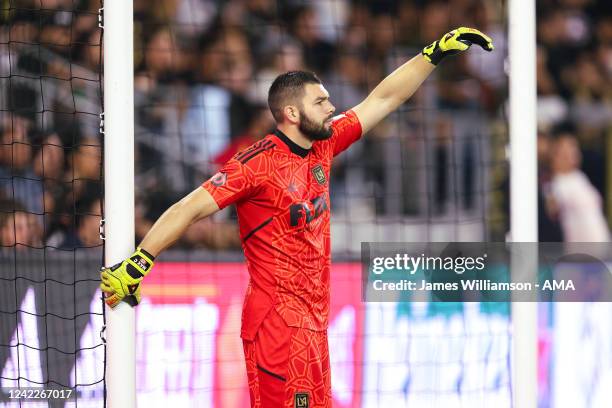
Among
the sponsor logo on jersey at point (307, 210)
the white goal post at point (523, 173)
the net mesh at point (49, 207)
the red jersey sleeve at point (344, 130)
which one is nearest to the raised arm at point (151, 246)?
the sponsor logo on jersey at point (307, 210)

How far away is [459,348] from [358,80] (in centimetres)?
261

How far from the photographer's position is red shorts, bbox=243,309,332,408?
4.64 m

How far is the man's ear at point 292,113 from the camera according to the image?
476cm

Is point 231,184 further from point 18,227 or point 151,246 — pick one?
point 18,227

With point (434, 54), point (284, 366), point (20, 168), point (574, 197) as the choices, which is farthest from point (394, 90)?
point (574, 197)

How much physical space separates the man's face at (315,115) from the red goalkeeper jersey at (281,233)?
0.10 meters

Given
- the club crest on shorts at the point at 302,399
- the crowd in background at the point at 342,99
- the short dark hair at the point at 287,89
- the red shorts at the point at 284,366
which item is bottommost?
the club crest on shorts at the point at 302,399

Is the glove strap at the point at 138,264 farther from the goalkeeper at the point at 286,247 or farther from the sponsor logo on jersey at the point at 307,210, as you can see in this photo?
the sponsor logo on jersey at the point at 307,210

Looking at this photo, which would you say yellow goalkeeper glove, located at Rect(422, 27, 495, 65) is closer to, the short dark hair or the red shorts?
the short dark hair

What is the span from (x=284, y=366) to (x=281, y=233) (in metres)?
0.57

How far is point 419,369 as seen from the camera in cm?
678

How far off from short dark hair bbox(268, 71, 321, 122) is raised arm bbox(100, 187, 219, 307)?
55 centimetres

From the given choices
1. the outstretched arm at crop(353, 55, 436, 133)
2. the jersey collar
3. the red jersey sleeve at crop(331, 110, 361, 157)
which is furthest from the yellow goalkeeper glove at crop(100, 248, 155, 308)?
the outstretched arm at crop(353, 55, 436, 133)

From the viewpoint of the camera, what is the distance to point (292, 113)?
15.6ft
